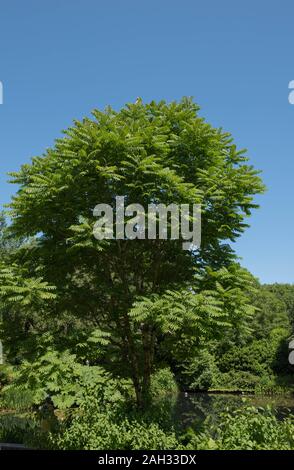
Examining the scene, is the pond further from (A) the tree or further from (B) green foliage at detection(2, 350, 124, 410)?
(B) green foliage at detection(2, 350, 124, 410)

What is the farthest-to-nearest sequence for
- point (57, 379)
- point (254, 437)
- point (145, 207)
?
point (145, 207)
point (57, 379)
point (254, 437)

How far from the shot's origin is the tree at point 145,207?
39.8ft

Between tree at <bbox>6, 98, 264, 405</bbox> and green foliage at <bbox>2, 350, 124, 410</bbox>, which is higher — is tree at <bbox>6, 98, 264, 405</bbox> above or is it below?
above

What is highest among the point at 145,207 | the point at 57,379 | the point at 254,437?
the point at 145,207

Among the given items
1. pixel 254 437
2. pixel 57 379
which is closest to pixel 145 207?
pixel 57 379

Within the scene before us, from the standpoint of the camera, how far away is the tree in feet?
39.8

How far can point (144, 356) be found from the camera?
48.2 feet

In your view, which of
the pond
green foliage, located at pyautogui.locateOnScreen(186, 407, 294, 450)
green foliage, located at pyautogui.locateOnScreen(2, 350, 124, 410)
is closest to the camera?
green foliage, located at pyautogui.locateOnScreen(186, 407, 294, 450)

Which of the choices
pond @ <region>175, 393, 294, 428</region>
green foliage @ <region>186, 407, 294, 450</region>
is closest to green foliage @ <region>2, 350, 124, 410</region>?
green foliage @ <region>186, 407, 294, 450</region>

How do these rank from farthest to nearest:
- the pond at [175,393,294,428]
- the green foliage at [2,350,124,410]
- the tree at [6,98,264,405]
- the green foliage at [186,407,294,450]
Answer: the pond at [175,393,294,428] < the tree at [6,98,264,405] < the green foliage at [2,350,124,410] < the green foliage at [186,407,294,450]

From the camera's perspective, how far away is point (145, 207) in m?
12.8

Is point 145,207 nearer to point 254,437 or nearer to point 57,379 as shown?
point 57,379

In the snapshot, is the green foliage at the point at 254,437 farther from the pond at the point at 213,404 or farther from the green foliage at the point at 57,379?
the pond at the point at 213,404

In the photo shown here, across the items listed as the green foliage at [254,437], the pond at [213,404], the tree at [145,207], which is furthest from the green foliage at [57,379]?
the pond at [213,404]
